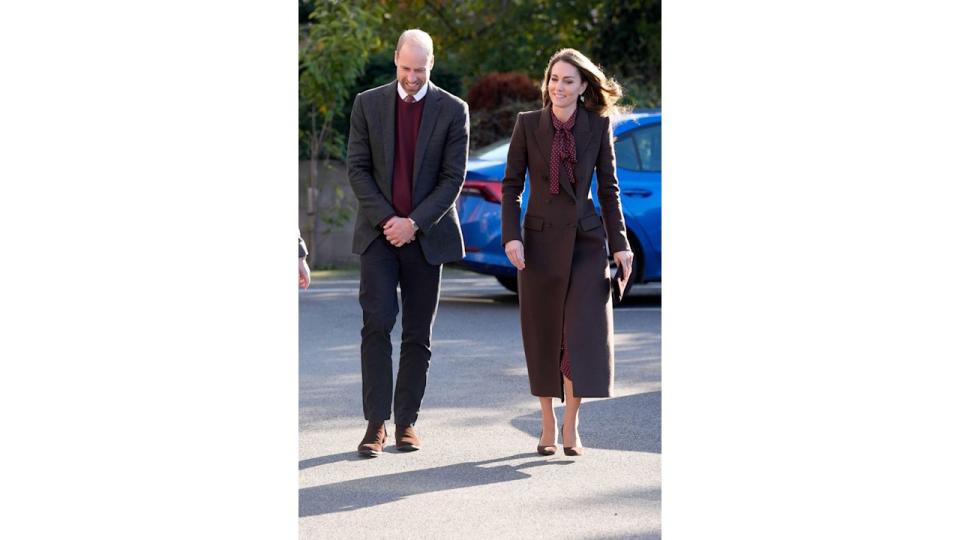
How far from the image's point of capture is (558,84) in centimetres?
734

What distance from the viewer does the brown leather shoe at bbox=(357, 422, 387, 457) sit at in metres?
7.29

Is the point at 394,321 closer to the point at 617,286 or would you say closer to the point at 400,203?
the point at 400,203

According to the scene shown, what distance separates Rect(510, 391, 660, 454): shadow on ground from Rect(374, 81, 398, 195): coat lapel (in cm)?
143

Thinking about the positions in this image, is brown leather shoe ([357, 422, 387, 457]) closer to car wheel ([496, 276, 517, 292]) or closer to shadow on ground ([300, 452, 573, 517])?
shadow on ground ([300, 452, 573, 517])

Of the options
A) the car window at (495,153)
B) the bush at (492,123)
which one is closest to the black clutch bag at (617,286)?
the car window at (495,153)

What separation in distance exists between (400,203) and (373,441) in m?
1.07

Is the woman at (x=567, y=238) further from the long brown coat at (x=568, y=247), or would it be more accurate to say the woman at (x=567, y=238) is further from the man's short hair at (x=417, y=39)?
the man's short hair at (x=417, y=39)

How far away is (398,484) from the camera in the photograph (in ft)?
21.9

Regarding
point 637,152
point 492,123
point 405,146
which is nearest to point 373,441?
point 405,146

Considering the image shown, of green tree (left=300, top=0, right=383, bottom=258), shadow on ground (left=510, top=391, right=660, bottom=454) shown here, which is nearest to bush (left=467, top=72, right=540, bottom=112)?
green tree (left=300, top=0, right=383, bottom=258)

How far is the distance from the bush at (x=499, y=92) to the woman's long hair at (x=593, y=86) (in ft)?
42.6

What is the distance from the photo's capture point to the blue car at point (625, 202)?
41.5ft
